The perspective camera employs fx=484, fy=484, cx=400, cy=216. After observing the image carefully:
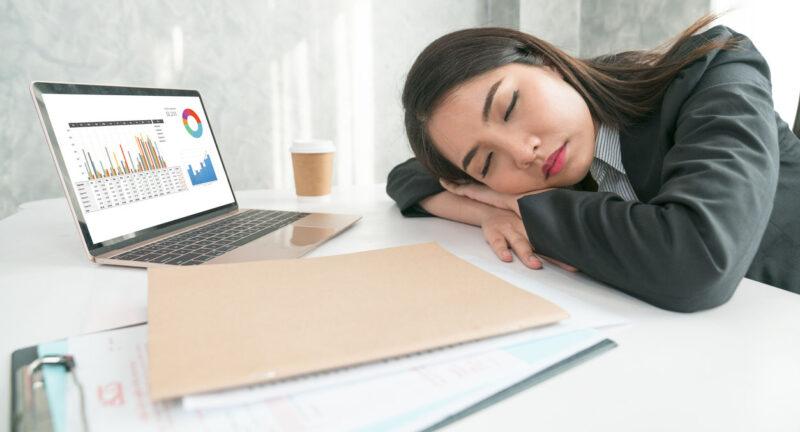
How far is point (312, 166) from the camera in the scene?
1.00 meters

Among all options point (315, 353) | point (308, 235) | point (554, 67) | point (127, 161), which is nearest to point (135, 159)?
point (127, 161)

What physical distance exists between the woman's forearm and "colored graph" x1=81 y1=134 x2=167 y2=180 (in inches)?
17.2

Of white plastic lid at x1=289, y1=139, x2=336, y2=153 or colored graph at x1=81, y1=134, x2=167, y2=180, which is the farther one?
white plastic lid at x1=289, y1=139, x2=336, y2=153

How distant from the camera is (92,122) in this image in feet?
2.10

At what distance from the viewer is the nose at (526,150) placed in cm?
67

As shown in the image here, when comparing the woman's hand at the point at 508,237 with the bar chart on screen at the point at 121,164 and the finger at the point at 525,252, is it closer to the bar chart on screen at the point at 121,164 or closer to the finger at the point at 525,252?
the finger at the point at 525,252

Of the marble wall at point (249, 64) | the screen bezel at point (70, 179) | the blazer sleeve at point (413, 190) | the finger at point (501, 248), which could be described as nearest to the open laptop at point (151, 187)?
the screen bezel at point (70, 179)

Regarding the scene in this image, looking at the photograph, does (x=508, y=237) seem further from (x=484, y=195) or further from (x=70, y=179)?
(x=70, y=179)

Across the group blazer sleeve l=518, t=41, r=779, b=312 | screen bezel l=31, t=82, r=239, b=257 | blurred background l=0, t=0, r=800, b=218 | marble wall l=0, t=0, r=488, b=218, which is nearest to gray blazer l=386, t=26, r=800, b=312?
blazer sleeve l=518, t=41, r=779, b=312

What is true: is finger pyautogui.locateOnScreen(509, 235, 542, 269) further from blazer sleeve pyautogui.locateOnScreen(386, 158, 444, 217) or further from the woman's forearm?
blazer sleeve pyautogui.locateOnScreen(386, 158, 444, 217)

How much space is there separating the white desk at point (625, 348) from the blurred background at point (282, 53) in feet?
2.99

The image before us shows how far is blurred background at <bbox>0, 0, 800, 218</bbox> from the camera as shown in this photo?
129cm

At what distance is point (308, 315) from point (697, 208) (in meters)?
0.37

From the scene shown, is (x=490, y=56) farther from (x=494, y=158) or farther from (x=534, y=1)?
(x=534, y=1)
